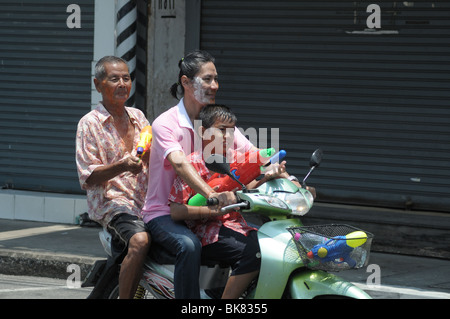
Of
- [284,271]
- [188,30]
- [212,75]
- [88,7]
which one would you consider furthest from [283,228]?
[88,7]

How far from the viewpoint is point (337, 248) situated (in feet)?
12.1

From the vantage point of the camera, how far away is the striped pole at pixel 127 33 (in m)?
8.96

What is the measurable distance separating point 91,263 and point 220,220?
3.34 m

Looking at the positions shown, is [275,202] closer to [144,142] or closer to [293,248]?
[293,248]

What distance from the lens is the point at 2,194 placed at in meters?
9.69

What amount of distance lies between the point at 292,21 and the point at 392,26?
3.65ft

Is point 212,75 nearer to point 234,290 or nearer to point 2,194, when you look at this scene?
point 234,290

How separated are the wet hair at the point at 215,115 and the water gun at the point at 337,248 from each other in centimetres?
84

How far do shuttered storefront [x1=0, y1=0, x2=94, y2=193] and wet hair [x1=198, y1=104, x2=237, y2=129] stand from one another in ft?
18.9

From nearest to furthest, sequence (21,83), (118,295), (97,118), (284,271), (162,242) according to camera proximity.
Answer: (284,271), (162,242), (118,295), (97,118), (21,83)

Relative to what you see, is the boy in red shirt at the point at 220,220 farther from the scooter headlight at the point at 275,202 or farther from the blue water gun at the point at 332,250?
the blue water gun at the point at 332,250

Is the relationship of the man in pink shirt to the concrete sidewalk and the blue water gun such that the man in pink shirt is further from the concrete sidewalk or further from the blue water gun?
the concrete sidewalk

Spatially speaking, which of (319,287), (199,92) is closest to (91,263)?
(199,92)

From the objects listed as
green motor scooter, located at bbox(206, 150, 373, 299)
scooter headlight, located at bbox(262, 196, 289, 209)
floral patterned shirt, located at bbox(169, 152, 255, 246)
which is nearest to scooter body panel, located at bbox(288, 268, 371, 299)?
green motor scooter, located at bbox(206, 150, 373, 299)
